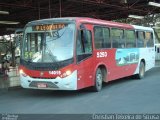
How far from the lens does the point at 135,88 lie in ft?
47.5

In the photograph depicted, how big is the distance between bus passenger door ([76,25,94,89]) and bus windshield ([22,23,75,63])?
377 millimetres

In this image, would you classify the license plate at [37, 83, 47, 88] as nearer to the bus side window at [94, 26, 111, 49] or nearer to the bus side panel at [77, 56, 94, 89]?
the bus side panel at [77, 56, 94, 89]

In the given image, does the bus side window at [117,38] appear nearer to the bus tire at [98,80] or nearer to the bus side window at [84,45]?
the bus tire at [98,80]

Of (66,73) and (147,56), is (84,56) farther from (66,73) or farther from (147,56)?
(147,56)

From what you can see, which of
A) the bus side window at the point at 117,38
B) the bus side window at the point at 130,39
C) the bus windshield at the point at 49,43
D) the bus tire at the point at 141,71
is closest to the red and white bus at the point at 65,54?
the bus windshield at the point at 49,43

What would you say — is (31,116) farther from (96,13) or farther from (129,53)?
(96,13)

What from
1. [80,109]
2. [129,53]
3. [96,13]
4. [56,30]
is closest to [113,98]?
[80,109]

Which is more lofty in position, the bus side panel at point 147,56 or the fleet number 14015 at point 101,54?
the fleet number 14015 at point 101,54

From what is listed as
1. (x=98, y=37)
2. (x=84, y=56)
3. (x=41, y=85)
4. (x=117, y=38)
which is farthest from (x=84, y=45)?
(x=117, y=38)

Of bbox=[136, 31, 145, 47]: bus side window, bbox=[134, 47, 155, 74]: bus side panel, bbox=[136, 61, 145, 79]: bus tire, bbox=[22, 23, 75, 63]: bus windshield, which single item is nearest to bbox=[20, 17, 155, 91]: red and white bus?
bbox=[22, 23, 75, 63]: bus windshield

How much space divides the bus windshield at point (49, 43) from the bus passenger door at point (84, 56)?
1.24ft

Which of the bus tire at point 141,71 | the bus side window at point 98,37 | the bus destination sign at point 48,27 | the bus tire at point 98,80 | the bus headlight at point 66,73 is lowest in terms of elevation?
the bus tire at point 141,71

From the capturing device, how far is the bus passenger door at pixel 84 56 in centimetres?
1244

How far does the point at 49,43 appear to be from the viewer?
40.9ft
